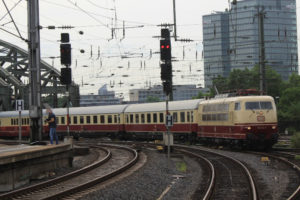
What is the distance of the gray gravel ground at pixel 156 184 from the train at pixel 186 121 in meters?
6.68

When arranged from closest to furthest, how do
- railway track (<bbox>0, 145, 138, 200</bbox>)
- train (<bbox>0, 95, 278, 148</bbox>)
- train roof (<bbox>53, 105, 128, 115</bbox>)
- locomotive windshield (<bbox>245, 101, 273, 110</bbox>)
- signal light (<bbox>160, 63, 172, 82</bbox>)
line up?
railway track (<bbox>0, 145, 138, 200</bbox>)
signal light (<bbox>160, 63, 172, 82</bbox>)
train (<bbox>0, 95, 278, 148</bbox>)
locomotive windshield (<bbox>245, 101, 273, 110</bbox>)
train roof (<bbox>53, 105, 128, 115</bbox>)

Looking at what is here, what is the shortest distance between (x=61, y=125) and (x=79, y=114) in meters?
2.40

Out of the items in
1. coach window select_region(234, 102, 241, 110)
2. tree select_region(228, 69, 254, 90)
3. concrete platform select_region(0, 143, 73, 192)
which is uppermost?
tree select_region(228, 69, 254, 90)

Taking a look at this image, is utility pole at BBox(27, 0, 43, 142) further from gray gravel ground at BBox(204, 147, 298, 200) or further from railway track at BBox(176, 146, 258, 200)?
gray gravel ground at BBox(204, 147, 298, 200)

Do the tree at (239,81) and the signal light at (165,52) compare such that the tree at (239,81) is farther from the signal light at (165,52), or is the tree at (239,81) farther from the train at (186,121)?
the signal light at (165,52)

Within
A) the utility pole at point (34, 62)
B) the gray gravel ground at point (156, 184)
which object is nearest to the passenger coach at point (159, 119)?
the gray gravel ground at point (156, 184)

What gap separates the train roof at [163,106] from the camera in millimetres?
33931

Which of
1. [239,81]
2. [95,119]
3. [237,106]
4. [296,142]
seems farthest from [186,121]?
[239,81]

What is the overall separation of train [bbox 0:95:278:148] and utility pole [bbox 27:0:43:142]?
7.95 m

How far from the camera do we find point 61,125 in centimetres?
4644

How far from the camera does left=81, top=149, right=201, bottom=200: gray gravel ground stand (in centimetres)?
1288

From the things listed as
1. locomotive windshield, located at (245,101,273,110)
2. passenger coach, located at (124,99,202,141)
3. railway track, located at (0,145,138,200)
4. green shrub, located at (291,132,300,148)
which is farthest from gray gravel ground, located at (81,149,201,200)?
passenger coach, located at (124,99,202,141)

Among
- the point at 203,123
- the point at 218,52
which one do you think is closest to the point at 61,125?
the point at 203,123

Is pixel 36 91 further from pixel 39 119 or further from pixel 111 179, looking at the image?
pixel 111 179
